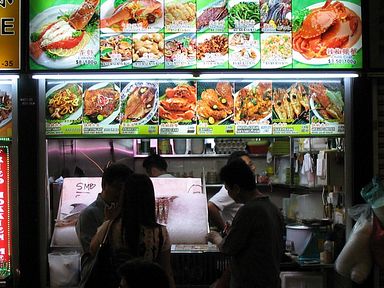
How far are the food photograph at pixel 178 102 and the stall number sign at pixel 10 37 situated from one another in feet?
4.63

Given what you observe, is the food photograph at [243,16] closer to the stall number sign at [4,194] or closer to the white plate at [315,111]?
the white plate at [315,111]

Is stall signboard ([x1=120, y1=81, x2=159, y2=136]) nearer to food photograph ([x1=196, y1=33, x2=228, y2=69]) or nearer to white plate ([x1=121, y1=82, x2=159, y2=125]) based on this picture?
white plate ([x1=121, y1=82, x2=159, y2=125])

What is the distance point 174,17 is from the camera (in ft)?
18.5

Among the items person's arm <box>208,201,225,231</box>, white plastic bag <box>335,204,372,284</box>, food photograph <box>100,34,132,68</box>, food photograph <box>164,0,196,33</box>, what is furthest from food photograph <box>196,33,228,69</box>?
white plastic bag <box>335,204,372,284</box>

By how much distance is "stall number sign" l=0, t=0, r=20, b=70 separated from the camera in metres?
5.57

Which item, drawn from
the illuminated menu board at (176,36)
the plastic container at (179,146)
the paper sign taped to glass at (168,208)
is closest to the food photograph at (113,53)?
the illuminated menu board at (176,36)

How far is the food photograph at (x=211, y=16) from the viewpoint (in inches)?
222

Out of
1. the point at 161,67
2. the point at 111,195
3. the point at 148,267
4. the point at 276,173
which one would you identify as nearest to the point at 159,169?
the point at 161,67

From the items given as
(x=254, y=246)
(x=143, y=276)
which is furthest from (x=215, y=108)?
(x=143, y=276)

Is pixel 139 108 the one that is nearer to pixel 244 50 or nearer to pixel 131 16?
pixel 131 16

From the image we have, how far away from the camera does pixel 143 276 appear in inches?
113

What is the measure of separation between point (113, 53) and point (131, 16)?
40cm

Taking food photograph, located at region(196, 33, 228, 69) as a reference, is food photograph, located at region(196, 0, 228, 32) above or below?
above

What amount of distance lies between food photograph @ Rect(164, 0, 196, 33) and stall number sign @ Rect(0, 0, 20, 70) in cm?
141
